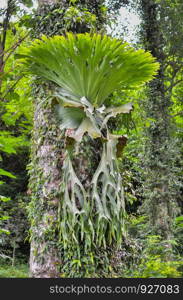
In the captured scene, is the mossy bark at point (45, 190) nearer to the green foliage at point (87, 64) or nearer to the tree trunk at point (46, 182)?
the tree trunk at point (46, 182)

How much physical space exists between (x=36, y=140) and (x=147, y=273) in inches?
60.0

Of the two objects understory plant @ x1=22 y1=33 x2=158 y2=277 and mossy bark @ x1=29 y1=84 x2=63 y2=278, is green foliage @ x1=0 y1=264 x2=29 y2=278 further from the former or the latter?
understory plant @ x1=22 y1=33 x2=158 y2=277

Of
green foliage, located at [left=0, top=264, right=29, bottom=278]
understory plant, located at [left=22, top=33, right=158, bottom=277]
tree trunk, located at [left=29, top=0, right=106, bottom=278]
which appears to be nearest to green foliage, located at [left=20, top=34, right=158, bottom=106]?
understory plant, located at [left=22, top=33, right=158, bottom=277]

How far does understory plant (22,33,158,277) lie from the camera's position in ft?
8.37

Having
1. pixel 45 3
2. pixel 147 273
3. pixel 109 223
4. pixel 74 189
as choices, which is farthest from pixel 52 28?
pixel 147 273

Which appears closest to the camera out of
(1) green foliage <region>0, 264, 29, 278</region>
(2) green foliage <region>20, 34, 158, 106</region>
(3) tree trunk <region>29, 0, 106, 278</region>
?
(2) green foliage <region>20, 34, 158, 106</region>

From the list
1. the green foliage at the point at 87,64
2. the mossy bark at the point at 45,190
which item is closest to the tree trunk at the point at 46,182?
the mossy bark at the point at 45,190

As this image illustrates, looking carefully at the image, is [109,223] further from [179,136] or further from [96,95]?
[179,136]

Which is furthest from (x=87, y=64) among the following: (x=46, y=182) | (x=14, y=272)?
(x=14, y=272)

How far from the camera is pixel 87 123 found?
2.70m

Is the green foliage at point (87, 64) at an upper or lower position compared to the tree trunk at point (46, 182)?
upper

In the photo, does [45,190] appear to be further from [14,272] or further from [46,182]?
[14,272]

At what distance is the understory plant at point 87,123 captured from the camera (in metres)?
2.55

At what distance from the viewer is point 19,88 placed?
4980mm
